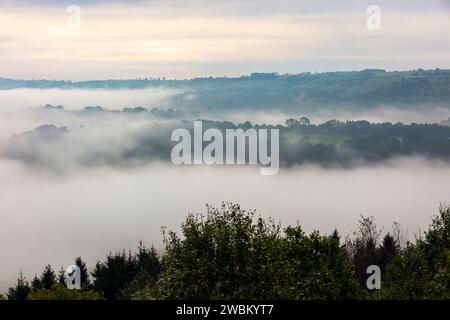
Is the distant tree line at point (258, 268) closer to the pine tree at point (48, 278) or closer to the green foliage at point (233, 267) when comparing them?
the green foliage at point (233, 267)

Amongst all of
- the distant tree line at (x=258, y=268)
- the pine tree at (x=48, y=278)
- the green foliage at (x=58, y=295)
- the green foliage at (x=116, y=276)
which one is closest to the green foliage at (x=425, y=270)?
the distant tree line at (x=258, y=268)

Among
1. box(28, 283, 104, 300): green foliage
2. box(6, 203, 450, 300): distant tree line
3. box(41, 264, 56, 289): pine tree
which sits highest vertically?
box(6, 203, 450, 300): distant tree line

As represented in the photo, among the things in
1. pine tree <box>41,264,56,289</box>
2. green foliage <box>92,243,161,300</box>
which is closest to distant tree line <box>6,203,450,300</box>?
green foliage <box>92,243,161,300</box>

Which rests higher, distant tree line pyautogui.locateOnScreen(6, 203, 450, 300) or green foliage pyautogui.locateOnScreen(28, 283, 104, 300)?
distant tree line pyautogui.locateOnScreen(6, 203, 450, 300)

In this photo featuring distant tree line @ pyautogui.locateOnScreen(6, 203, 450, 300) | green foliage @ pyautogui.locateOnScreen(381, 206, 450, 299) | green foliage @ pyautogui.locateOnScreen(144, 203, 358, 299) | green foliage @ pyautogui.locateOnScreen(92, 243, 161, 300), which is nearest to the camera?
green foliage @ pyautogui.locateOnScreen(144, 203, 358, 299)

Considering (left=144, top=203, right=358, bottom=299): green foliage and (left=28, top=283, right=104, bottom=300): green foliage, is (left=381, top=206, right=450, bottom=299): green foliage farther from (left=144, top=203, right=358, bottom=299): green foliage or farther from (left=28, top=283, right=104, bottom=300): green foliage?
(left=28, top=283, right=104, bottom=300): green foliage

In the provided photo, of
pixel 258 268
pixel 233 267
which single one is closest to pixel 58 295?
pixel 233 267

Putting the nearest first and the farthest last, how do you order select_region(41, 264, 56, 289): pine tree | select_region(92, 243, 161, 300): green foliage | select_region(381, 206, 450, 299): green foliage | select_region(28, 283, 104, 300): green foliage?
select_region(28, 283, 104, 300): green foliage → select_region(381, 206, 450, 299): green foliage → select_region(92, 243, 161, 300): green foliage → select_region(41, 264, 56, 289): pine tree

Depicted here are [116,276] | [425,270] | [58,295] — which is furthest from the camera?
[116,276]

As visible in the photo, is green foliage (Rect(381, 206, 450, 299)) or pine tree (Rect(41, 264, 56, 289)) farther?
pine tree (Rect(41, 264, 56, 289))

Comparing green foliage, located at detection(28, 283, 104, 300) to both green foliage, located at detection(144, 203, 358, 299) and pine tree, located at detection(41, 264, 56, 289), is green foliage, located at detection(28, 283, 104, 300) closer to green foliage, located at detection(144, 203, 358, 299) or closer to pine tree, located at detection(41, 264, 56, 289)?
green foliage, located at detection(144, 203, 358, 299)

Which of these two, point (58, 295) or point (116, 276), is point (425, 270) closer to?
point (58, 295)
